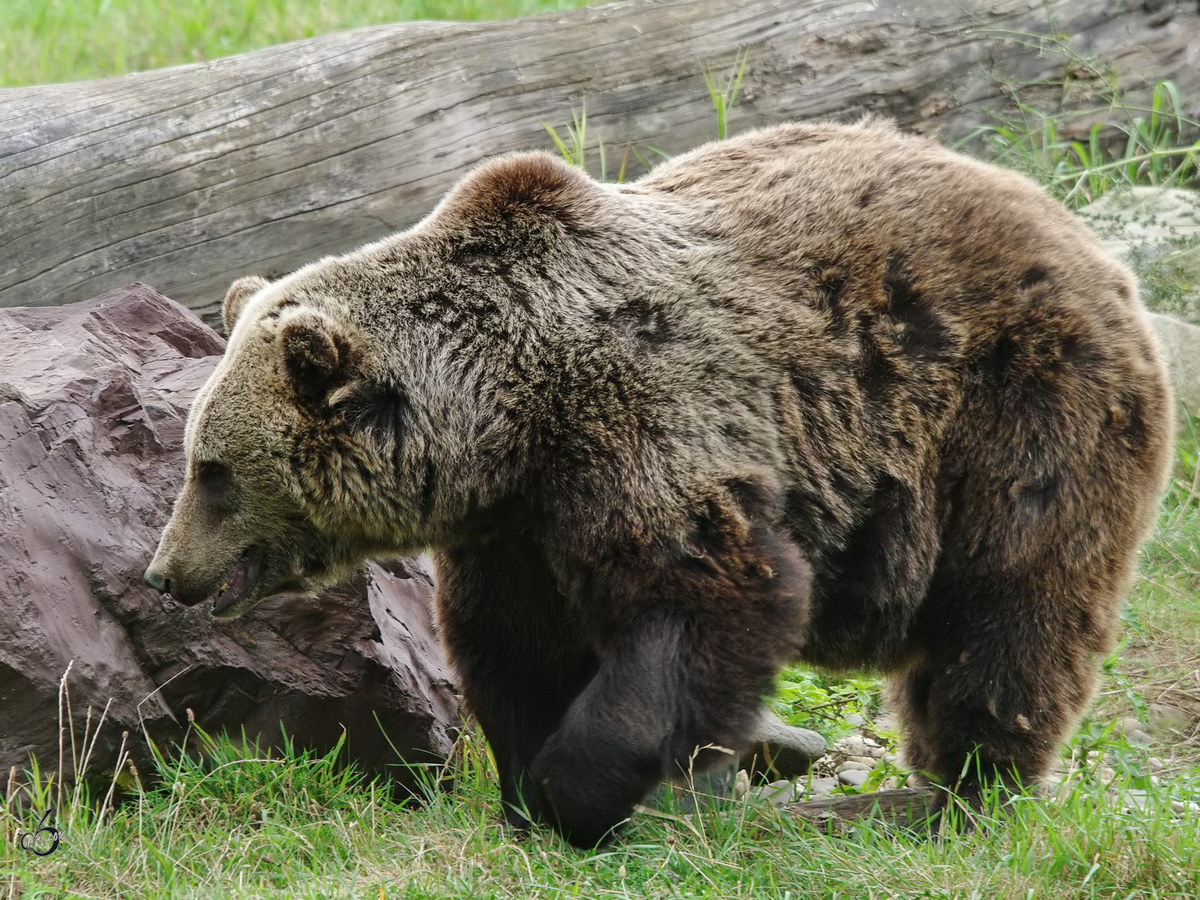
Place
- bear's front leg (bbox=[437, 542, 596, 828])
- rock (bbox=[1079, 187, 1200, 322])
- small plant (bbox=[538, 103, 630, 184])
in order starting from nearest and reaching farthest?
bear's front leg (bbox=[437, 542, 596, 828]) → small plant (bbox=[538, 103, 630, 184]) → rock (bbox=[1079, 187, 1200, 322])

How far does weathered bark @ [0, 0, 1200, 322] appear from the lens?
259 inches

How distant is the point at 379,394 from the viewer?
434 cm

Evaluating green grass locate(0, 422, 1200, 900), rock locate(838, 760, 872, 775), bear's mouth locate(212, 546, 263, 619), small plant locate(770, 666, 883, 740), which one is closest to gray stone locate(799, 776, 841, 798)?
rock locate(838, 760, 872, 775)

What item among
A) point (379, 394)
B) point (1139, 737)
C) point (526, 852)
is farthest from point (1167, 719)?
point (379, 394)

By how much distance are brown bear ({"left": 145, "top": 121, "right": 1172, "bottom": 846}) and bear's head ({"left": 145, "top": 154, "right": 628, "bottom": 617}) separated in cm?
1

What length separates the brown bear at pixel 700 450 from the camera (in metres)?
4.15

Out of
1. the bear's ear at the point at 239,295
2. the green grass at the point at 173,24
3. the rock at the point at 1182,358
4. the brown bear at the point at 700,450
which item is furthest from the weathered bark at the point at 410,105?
the green grass at the point at 173,24

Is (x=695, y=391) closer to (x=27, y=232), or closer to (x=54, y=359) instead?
(x=54, y=359)

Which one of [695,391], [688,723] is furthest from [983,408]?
[688,723]

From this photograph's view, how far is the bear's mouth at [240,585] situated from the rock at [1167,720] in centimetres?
359

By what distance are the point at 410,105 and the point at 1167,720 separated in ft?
15.1

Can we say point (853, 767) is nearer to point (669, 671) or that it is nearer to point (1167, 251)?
point (669, 671)

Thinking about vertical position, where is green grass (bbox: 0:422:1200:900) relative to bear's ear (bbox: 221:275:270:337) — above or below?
below

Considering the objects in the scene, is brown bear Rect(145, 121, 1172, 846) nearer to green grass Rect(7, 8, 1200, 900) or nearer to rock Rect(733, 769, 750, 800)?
green grass Rect(7, 8, 1200, 900)
